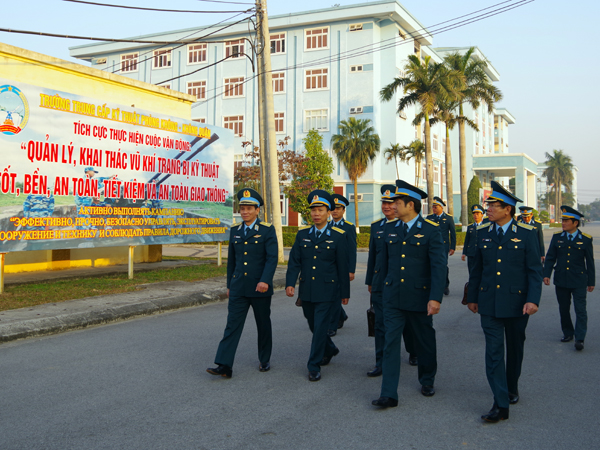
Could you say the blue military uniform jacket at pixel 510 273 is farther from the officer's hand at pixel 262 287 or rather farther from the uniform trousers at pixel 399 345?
the officer's hand at pixel 262 287

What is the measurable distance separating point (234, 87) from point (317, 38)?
8.21 metres

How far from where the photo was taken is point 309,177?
128 ft

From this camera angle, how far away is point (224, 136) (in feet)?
54.7

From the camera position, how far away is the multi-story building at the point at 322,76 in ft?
146

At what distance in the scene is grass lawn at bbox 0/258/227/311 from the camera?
10.2 meters

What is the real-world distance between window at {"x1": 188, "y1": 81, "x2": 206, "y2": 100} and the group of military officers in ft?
150

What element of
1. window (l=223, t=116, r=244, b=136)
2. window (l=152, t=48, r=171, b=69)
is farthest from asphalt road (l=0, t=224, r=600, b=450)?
window (l=152, t=48, r=171, b=69)


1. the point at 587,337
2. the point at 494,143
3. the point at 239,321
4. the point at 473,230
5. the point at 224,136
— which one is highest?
the point at 494,143

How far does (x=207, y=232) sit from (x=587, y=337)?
10477mm

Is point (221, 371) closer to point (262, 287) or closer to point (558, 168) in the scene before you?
point (262, 287)

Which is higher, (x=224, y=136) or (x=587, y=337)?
(x=224, y=136)

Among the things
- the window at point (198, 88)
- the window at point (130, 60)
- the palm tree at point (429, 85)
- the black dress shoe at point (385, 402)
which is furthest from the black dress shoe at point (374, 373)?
the window at point (130, 60)

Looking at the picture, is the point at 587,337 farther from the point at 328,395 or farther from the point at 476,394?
the point at 328,395

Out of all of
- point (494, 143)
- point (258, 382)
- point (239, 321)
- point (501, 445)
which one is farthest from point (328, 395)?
point (494, 143)
